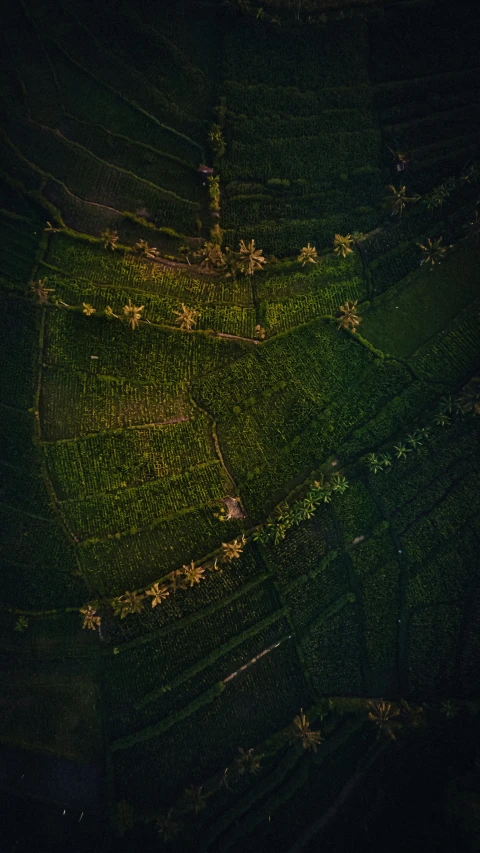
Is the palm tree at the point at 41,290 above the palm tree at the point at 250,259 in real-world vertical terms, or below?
above

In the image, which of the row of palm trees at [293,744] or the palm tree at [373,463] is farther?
the palm tree at [373,463]

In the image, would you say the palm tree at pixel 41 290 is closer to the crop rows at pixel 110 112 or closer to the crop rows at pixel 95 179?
the crop rows at pixel 95 179

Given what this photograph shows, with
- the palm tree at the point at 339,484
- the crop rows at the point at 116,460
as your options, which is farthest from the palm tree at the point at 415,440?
the crop rows at the point at 116,460

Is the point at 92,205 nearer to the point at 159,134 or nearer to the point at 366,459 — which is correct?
the point at 159,134

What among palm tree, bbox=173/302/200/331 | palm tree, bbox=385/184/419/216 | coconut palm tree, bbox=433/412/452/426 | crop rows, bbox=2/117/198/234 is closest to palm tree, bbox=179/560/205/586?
palm tree, bbox=173/302/200/331

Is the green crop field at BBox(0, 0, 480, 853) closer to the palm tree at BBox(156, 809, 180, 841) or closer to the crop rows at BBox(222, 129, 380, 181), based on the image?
the crop rows at BBox(222, 129, 380, 181)

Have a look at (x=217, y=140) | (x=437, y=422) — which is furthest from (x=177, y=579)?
(x=217, y=140)
